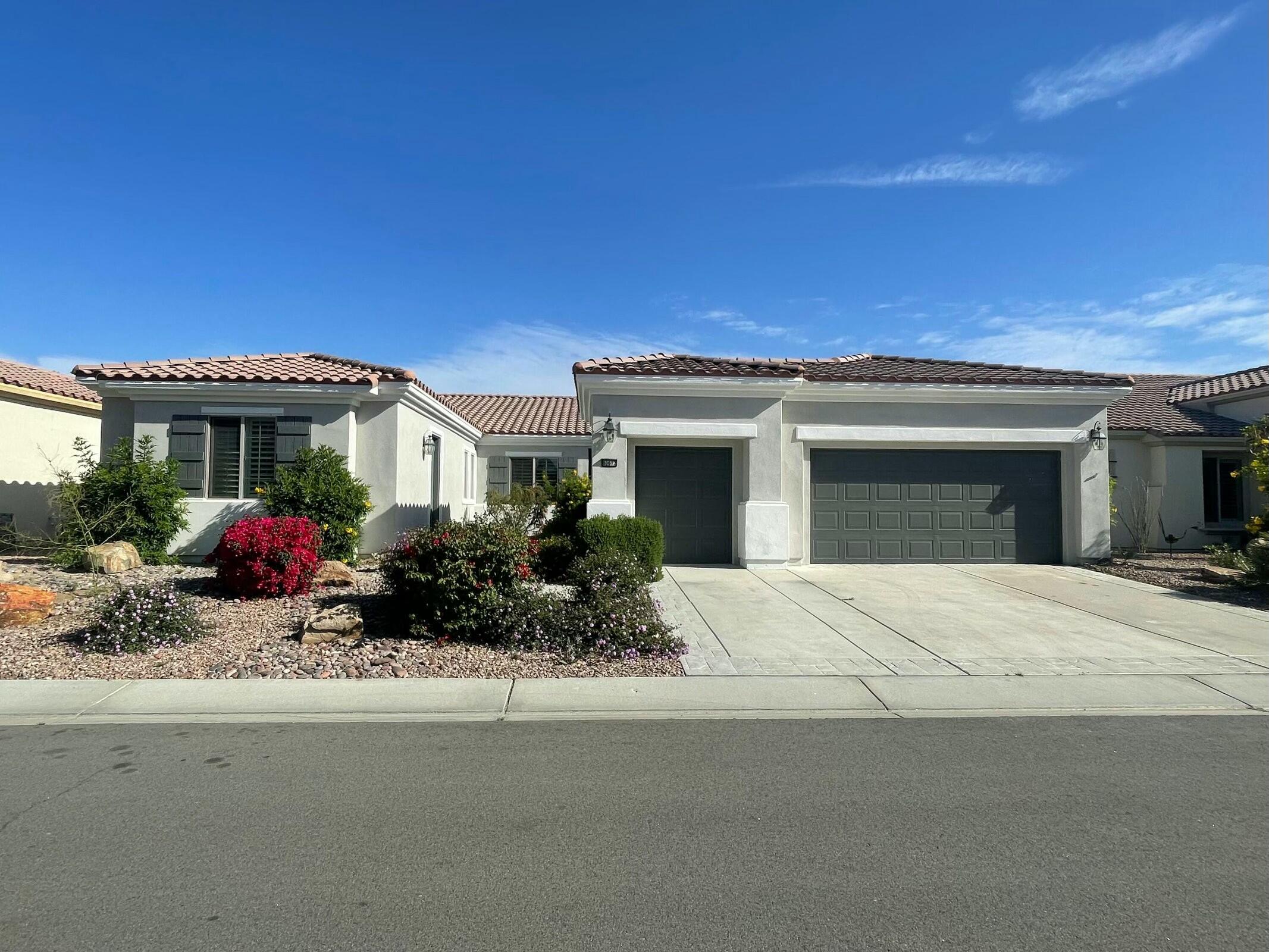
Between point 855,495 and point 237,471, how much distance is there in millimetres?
11469

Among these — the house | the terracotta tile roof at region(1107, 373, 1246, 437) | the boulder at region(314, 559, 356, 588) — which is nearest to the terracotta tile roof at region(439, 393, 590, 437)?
the house

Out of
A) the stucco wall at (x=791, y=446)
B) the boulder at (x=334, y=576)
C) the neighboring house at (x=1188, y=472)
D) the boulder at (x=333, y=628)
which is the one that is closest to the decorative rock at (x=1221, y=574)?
the stucco wall at (x=791, y=446)

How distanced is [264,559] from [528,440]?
44.0ft

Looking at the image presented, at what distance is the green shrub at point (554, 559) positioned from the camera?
12062mm

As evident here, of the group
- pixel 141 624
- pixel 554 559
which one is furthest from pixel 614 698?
pixel 554 559

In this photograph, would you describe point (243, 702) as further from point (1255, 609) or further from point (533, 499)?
point (1255, 609)

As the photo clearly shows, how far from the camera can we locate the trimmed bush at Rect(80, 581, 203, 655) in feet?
24.8

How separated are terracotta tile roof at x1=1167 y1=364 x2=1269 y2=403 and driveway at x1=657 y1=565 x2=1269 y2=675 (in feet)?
31.3

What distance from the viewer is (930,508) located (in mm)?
14578

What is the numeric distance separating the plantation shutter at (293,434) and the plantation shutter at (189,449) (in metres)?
1.34

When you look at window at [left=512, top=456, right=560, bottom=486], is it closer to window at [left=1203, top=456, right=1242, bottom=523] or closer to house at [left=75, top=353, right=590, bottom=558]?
house at [left=75, top=353, right=590, bottom=558]

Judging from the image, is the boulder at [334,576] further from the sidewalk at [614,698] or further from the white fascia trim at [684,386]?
the white fascia trim at [684,386]

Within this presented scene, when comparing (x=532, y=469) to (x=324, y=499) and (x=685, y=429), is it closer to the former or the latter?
(x=685, y=429)

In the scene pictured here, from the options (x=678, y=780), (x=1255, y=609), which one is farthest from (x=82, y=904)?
(x=1255, y=609)
